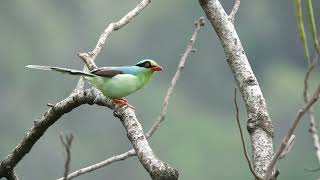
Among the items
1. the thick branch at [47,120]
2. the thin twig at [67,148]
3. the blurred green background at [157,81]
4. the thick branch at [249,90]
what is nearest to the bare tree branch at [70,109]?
the thick branch at [47,120]

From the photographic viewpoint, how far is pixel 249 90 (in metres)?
2.85

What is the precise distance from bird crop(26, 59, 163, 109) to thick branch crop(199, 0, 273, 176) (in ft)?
1.99

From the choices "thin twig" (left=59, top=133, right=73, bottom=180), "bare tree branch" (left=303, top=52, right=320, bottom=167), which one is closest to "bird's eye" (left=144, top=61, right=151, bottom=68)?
"thin twig" (left=59, top=133, right=73, bottom=180)

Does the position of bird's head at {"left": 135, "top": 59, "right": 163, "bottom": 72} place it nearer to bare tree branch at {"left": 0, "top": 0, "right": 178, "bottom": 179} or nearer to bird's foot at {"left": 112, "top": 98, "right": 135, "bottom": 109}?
bare tree branch at {"left": 0, "top": 0, "right": 178, "bottom": 179}

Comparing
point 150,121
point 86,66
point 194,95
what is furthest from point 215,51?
point 86,66

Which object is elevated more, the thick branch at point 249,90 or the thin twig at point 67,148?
the thin twig at point 67,148

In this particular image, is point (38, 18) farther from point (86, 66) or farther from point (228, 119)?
point (86, 66)

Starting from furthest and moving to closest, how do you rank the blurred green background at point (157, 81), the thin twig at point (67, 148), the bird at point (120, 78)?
the blurred green background at point (157, 81)
the bird at point (120, 78)
the thin twig at point (67, 148)

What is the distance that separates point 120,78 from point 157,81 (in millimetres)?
48242

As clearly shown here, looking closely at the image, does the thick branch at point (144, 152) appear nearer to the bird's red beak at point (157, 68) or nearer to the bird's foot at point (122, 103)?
the bird's foot at point (122, 103)

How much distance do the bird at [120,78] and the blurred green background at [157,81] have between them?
4013 centimetres

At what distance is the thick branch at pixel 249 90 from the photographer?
2627 mm

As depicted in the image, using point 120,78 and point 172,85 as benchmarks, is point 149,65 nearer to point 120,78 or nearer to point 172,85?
point 120,78

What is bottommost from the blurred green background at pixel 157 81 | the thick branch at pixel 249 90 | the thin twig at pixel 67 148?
the blurred green background at pixel 157 81
